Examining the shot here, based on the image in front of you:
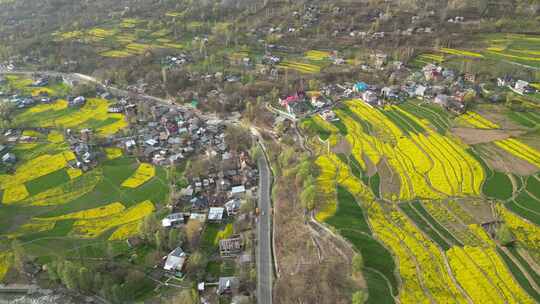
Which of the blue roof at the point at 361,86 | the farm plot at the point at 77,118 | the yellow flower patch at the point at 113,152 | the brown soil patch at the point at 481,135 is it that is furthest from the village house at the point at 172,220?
the blue roof at the point at 361,86

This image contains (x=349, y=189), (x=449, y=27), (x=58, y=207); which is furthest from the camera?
(x=449, y=27)

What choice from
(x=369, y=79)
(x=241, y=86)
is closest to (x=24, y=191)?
(x=241, y=86)

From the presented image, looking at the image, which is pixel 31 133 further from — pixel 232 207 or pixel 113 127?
pixel 232 207

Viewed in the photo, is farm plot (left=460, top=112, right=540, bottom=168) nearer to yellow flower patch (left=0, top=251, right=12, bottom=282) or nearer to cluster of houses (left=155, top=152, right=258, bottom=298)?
cluster of houses (left=155, top=152, right=258, bottom=298)

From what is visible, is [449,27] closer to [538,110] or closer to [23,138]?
[538,110]

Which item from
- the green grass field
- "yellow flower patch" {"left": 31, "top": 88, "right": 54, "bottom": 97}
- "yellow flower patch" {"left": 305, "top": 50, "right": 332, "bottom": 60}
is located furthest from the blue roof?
"yellow flower patch" {"left": 31, "top": 88, "right": 54, "bottom": 97}
